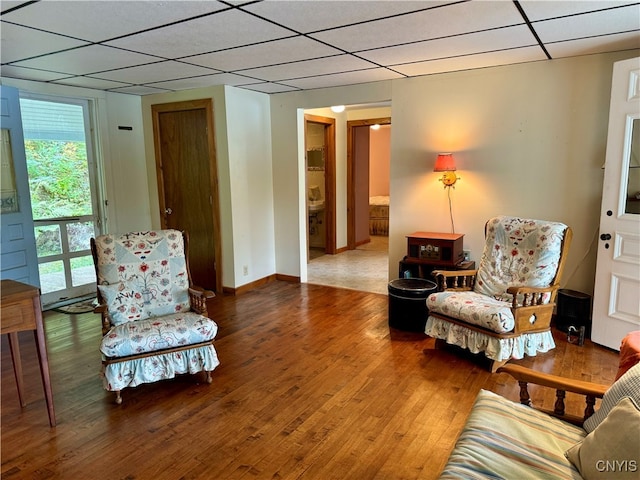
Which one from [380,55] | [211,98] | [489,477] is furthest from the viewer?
[211,98]

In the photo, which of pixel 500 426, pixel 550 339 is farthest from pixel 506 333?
pixel 500 426

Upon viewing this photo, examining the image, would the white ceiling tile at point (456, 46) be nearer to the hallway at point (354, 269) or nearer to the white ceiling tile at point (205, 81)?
the white ceiling tile at point (205, 81)

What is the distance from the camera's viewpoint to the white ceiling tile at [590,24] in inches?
105

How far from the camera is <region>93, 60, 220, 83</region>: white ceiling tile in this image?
3.77 meters

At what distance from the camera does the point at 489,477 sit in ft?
4.76

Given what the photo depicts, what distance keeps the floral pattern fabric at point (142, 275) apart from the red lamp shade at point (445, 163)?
2515 millimetres

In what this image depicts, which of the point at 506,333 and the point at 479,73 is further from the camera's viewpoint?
the point at 479,73

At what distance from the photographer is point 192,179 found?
5.17 m

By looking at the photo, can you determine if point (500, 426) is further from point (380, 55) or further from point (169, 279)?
point (380, 55)

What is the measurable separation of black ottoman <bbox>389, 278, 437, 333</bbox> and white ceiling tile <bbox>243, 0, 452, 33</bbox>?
222cm

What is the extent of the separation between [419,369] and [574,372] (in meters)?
1.07

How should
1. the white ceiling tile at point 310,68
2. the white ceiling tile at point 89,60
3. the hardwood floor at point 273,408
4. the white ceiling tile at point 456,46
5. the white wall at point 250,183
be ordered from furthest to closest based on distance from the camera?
the white wall at point 250,183 < the white ceiling tile at point 310,68 < the white ceiling tile at point 89,60 < the white ceiling tile at point 456,46 < the hardwood floor at point 273,408

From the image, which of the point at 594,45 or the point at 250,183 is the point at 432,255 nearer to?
the point at 594,45

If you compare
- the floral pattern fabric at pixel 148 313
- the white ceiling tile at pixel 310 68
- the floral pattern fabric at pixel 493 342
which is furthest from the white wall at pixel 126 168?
the floral pattern fabric at pixel 493 342
